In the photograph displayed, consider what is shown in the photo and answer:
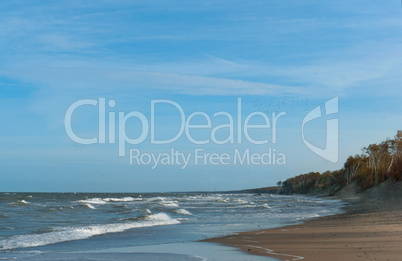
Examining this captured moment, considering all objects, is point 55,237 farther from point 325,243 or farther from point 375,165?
point 375,165

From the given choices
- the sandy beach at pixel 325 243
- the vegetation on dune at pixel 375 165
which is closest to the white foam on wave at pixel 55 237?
the sandy beach at pixel 325 243

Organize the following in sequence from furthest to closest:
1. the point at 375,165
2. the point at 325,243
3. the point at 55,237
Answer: the point at 375,165 < the point at 55,237 < the point at 325,243

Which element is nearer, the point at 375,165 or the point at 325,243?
the point at 325,243

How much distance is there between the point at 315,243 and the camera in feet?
46.5

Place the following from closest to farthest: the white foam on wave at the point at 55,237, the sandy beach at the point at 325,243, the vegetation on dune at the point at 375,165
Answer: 1. the sandy beach at the point at 325,243
2. the white foam on wave at the point at 55,237
3. the vegetation on dune at the point at 375,165

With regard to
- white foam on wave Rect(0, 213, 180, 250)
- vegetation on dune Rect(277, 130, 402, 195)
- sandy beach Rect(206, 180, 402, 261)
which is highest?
vegetation on dune Rect(277, 130, 402, 195)

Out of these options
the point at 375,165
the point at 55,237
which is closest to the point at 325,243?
the point at 55,237

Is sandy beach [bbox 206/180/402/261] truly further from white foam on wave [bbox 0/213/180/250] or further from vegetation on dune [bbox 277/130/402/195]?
vegetation on dune [bbox 277/130/402/195]

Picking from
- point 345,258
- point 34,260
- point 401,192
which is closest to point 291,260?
point 345,258

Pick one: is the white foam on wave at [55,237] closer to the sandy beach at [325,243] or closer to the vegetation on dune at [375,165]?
the sandy beach at [325,243]

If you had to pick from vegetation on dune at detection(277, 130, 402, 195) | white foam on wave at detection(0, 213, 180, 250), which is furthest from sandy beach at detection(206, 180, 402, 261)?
vegetation on dune at detection(277, 130, 402, 195)

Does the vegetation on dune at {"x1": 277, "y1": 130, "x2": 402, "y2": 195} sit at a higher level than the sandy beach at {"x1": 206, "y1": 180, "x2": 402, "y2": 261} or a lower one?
higher

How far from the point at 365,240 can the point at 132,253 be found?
7378 mm

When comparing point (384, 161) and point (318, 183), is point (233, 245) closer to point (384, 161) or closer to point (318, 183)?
point (384, 161)
